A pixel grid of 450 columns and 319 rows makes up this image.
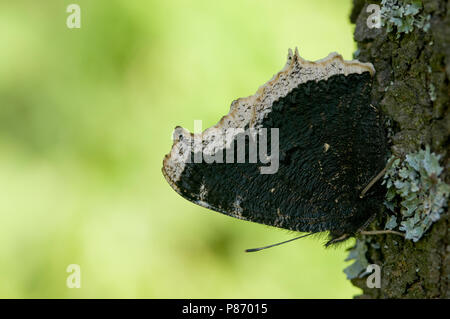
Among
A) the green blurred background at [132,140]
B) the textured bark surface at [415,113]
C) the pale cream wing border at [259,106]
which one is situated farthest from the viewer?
the green blurred background at [132,140]

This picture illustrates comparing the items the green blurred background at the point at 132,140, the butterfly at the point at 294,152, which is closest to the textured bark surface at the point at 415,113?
the butterfly at the point at 294,152

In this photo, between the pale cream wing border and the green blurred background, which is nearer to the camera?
the pale cream wing border

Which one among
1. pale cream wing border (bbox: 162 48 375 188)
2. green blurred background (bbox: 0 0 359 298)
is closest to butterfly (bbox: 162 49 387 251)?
pale cream wing border (bbox: 162 48 375 188)

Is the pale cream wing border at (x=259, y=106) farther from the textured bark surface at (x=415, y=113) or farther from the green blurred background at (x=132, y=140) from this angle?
the green blurred background at (x=132, y=140)

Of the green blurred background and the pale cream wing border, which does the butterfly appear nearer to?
the pale cream wing border

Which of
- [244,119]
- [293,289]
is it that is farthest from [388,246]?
[293,289]

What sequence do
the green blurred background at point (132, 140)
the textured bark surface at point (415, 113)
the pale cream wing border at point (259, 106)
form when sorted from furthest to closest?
the green blurred background at point (132, 140) → the pale cream wing border at point (259, 106) → the textured bark surface at point (415, 113)
